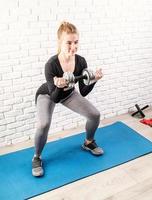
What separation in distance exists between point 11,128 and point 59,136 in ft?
1.86

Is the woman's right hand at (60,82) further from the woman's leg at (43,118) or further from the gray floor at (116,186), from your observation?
the gray floor at (116,186)

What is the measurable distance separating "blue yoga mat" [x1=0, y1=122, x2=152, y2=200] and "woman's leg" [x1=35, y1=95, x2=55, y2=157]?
0.27 metres

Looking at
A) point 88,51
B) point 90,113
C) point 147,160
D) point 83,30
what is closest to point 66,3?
point 83,30

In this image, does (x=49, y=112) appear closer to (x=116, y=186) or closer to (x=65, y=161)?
(x=65, y=161)

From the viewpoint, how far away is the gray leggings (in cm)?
237

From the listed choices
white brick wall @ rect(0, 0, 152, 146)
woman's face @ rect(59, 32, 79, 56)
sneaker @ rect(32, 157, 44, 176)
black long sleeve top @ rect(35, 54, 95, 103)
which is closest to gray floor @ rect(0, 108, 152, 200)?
sneaker @ rect(32, 157, 44, 176)

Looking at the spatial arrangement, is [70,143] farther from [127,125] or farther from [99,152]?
[127,125]

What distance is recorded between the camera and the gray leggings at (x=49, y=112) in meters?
2.37

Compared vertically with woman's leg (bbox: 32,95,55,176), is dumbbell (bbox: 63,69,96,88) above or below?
above

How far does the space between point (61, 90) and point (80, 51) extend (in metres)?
0.92

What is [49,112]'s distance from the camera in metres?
2.42

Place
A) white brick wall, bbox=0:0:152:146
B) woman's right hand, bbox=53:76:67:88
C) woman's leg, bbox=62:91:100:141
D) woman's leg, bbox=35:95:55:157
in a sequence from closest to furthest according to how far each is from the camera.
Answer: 1. woman's right hand, bbox=53:76:67:88
2. woman's leg, bbox=35:95:55:157
3. woman's leg, bbox=62:91:100:141
4. white brick wall, bbox=0:0:152:146

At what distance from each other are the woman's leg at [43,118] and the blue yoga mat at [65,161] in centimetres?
27

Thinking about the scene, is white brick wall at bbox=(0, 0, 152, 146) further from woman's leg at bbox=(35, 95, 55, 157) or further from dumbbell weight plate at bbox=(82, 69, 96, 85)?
dumbbell weight plate at bbox=(82, 69, 96, 85)
